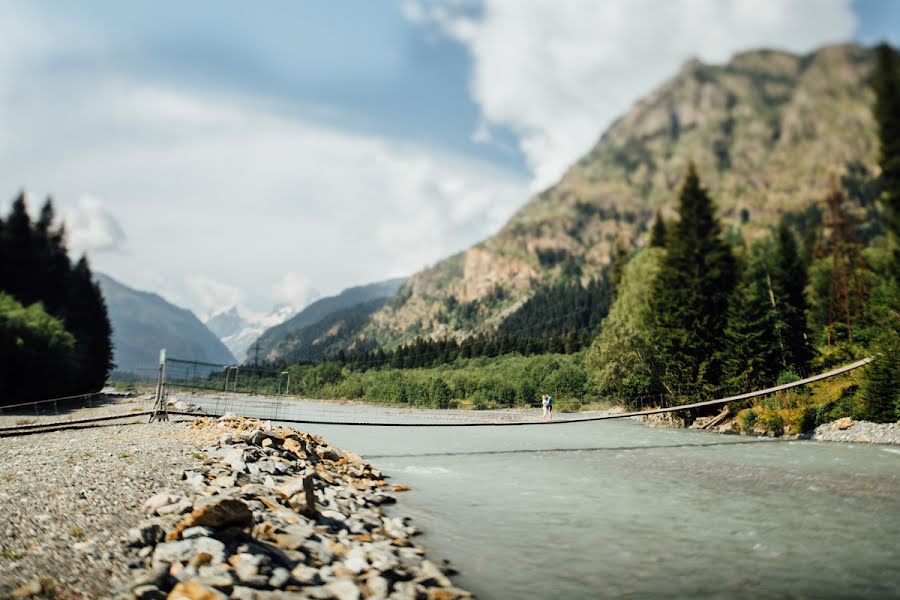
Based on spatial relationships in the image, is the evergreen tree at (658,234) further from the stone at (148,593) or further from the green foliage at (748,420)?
the stone at (148,593)

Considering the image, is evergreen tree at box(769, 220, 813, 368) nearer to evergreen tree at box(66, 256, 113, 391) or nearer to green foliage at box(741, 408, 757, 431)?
green foliage at box(741, 408, 757, 431)

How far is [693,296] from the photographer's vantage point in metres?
34.3

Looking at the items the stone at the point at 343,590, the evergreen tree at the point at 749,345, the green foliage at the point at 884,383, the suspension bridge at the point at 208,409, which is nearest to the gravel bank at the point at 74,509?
the stone at the point at 343,590

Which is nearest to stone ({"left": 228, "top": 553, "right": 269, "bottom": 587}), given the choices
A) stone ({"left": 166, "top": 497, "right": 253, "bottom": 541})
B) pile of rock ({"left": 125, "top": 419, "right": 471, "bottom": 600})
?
pile of rock ({"left": 125, "top": 419, "right": 471, "bottom": 600})

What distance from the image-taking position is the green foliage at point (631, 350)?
134 ft

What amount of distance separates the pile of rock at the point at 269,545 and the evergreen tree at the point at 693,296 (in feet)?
91.8

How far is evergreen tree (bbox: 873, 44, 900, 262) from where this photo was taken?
21453 mm

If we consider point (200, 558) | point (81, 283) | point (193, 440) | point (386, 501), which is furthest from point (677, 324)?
point (81, 283)

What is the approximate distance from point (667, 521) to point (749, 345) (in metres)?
25.4

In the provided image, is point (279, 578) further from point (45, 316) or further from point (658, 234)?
point (658, 234)

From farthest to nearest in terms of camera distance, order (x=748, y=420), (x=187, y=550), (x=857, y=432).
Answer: (x=748, y=420) → (x=857, y=432) → (x=187, y=550)

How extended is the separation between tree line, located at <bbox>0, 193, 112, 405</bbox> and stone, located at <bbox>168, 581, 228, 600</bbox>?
4697cm

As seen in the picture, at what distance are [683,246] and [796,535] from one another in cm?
2921

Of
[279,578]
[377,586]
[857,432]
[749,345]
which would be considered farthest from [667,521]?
[749,345]
